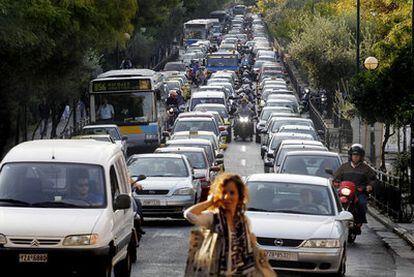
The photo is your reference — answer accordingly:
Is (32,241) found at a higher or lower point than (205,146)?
higher

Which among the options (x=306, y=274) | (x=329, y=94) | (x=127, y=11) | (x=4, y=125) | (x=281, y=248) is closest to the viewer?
(x=281, y=248)

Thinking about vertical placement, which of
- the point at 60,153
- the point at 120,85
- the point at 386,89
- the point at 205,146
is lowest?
the point at 205,146

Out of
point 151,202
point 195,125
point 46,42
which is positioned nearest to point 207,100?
point 195,125

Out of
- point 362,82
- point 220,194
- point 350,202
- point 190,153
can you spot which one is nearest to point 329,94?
point 362,82

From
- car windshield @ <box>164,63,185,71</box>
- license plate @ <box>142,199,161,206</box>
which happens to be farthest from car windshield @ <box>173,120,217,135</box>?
car windshield @ <box>164,63,185,71</box>

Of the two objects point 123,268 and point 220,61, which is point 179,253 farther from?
point 220,61

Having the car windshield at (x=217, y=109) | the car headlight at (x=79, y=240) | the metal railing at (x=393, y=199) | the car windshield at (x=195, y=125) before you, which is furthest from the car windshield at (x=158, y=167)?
the car windshield at (x=217, y=109)

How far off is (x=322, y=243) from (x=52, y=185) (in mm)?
3526

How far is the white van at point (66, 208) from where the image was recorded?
14984 millimetres

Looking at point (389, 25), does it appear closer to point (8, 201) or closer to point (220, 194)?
point (8, 201)

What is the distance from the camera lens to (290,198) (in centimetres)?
1834

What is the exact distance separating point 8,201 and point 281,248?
3461mm

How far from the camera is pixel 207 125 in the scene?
47.1 meters

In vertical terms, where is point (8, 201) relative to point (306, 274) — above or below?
above
